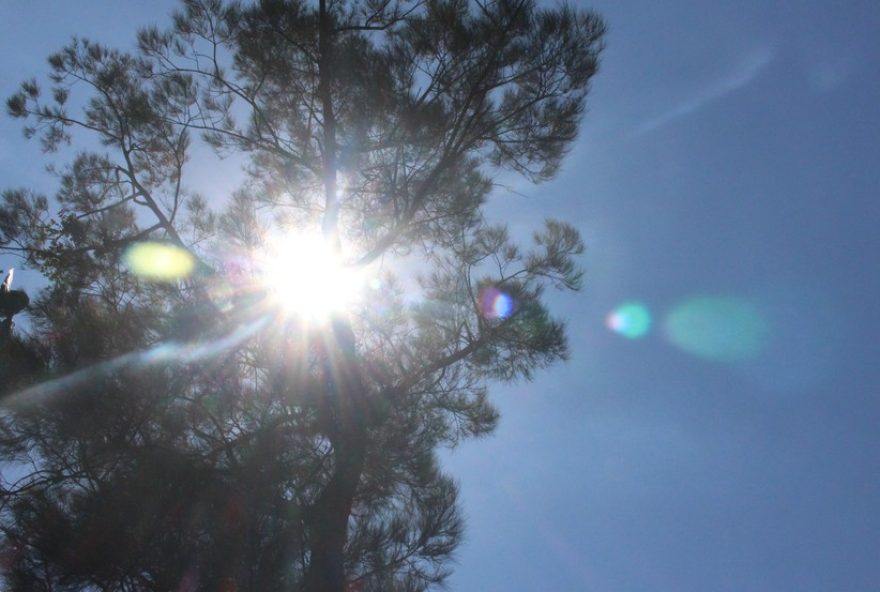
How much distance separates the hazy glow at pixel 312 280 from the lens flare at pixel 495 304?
885mm

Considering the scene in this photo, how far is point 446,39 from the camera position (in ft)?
16.6

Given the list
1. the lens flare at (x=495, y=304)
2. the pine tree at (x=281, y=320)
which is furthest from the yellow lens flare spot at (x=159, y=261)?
the lens flare at (x=495, y=304)

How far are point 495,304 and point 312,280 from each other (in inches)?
47.2

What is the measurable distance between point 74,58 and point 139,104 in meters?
0.58

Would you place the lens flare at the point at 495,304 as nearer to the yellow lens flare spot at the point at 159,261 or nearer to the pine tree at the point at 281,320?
the pine tree at the point at 281,320

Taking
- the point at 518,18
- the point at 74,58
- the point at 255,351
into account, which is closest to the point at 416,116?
the point at 518,18

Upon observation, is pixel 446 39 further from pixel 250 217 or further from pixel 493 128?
pixel 250 217

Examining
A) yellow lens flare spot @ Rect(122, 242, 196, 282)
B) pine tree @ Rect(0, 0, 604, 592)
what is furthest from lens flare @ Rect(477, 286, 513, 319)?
yellow lens flare spot @ Rect(122, 242, 196, 282)

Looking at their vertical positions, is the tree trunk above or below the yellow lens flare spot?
below

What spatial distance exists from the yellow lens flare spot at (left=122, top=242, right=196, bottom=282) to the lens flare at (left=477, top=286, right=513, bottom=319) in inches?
71.7

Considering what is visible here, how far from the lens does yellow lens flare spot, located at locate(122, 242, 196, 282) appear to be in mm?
4875

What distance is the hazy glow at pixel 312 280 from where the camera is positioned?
16.3 ft

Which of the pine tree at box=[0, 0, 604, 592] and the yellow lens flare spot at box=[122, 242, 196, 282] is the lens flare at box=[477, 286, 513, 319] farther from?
the yellow lens flare spot at box=[122, 242, 196, 282]

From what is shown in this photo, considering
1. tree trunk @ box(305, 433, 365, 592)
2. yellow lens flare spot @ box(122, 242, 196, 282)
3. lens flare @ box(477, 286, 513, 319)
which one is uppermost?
yellow lens flare spot @ box(122, 242, 196, 282)
